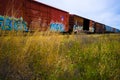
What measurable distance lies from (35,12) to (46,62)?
8421mm

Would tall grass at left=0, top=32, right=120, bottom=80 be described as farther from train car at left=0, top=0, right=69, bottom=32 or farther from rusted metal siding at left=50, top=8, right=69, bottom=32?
rusted metal siding at left=50, top=8, right=69, bottom=32

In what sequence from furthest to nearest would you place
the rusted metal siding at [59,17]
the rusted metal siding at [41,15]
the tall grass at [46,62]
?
the rusted metal siding at [59,17] → the rusted metal siding at [41,15] → the tall grass at [46,62]

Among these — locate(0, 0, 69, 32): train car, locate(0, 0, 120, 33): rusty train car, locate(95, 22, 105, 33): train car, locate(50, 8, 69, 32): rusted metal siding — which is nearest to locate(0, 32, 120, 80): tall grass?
locate(0, 0, 120, 33): rusty train car

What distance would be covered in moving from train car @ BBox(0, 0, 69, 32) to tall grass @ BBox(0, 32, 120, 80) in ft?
10.6

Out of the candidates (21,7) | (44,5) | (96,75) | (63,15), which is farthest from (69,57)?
(63,15)

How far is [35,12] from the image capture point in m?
12.0

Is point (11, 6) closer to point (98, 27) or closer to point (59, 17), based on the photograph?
point (59, 17)

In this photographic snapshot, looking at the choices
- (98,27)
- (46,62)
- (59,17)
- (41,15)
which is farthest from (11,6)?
(98,27)

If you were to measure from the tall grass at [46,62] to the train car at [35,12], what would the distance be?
10.6 feet

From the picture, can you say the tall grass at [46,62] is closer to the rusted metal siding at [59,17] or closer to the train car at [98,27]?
the rusted metal siding at [59,17]

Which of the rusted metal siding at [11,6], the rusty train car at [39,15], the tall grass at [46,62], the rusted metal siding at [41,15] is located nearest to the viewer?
the tall grass at [46,62]

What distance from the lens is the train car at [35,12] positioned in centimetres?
915

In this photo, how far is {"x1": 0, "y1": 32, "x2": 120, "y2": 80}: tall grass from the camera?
141 inches

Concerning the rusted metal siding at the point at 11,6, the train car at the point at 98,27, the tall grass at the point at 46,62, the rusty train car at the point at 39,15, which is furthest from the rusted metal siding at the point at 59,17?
the train car at the point at 98,27
